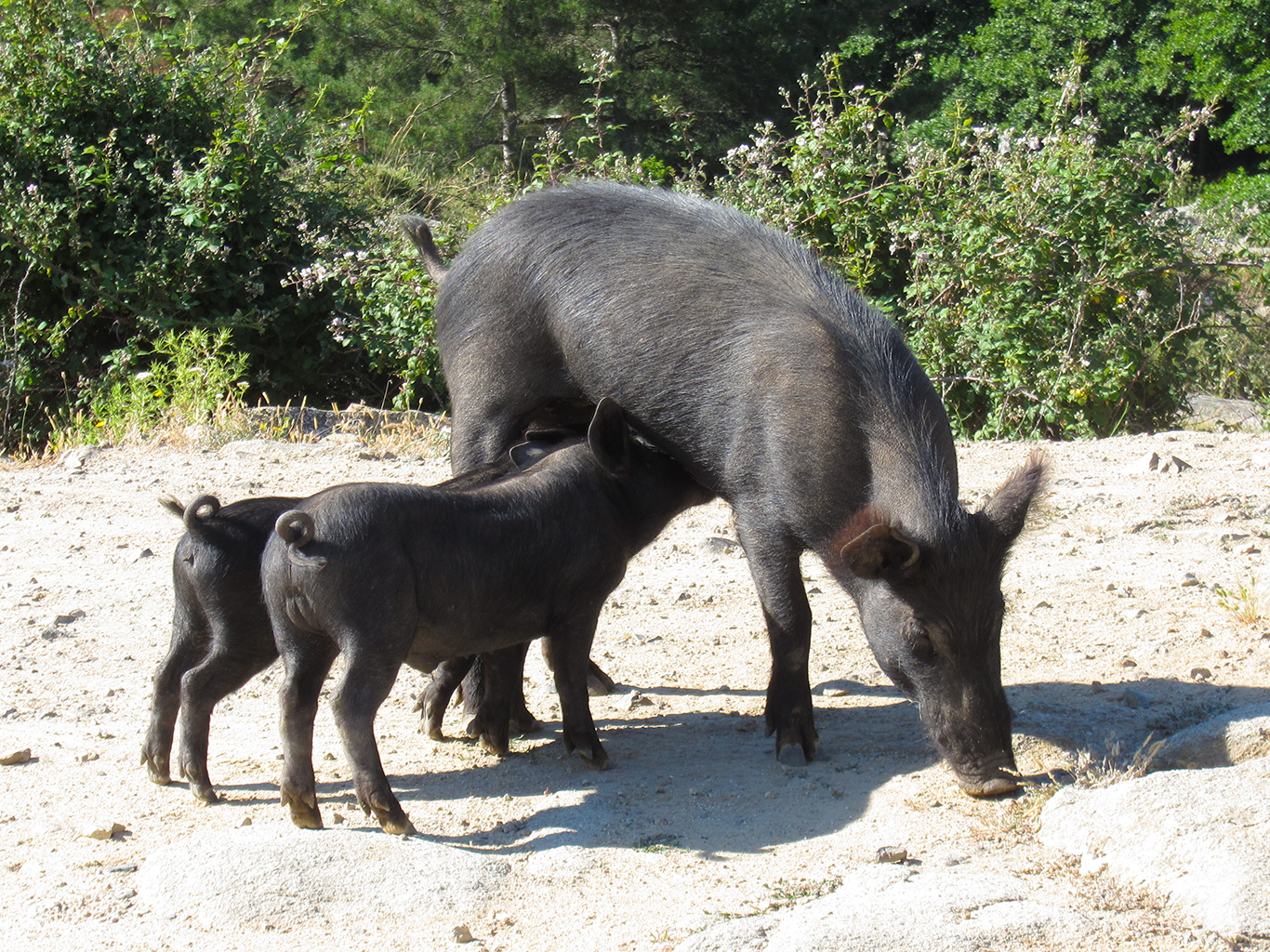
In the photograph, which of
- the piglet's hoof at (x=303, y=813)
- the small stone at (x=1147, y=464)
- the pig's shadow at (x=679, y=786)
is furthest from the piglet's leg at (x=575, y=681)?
the small stone at (x=1147, y=464)

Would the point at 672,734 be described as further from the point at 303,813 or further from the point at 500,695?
the point at 303,813

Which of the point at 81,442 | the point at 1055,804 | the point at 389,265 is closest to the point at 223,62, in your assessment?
the point at 389,265

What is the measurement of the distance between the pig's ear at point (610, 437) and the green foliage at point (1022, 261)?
487 centimetres

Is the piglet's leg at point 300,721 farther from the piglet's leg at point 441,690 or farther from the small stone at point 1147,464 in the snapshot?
the small stone at point 1147,464

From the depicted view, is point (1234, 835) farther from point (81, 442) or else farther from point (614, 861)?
point (81, 442)

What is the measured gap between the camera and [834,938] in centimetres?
275

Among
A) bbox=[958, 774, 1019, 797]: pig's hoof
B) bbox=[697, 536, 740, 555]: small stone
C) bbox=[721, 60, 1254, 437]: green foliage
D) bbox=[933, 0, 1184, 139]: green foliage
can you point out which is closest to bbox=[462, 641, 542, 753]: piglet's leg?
bbox=[958, 774, 1019, 797]: pig's hoof

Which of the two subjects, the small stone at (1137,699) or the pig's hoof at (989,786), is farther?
the small stone at (1137,699)

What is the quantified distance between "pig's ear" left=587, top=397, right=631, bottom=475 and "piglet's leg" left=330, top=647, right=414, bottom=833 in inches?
40.3

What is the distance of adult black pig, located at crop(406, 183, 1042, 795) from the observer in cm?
376

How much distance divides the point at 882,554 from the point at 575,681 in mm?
1064

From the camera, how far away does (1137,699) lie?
14.4ft

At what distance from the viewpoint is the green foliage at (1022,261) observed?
8477 mm

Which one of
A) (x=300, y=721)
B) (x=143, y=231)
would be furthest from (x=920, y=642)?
(x=143, y=231)
